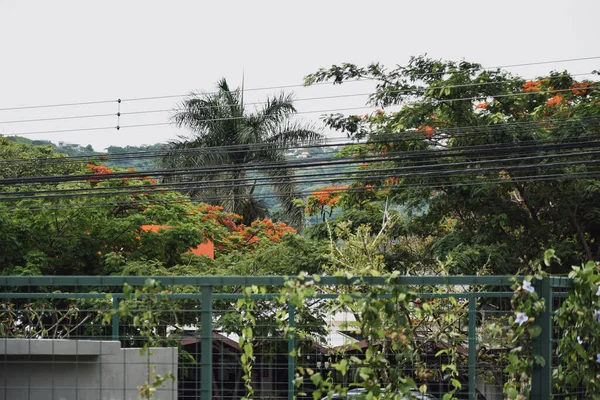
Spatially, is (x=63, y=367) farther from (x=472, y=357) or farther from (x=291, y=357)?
(x=472, y=357)

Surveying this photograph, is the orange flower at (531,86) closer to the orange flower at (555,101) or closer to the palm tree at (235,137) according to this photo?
the orange flower at (555,101)

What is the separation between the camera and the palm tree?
25.2 meters

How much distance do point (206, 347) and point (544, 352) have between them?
141 centimetres

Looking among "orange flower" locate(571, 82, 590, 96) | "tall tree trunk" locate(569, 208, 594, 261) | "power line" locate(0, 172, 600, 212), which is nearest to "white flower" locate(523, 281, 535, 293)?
"power line" locate(0, 172, 600, 212)

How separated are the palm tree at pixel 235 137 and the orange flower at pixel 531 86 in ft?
34.5

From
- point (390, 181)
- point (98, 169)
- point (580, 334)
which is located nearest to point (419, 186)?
point (390, 181)

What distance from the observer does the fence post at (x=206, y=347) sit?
11.0 feet

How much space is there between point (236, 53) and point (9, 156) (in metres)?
12.1

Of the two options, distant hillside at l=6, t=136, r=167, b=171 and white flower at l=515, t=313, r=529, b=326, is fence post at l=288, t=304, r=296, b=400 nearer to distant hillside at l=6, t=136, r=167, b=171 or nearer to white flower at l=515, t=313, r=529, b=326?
white flower at l=515, t=313, r=529, b=326

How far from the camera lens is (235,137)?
2636cm

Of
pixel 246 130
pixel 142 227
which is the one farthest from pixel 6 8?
pixel 142 227

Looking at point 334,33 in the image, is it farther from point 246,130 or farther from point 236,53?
point 246,130

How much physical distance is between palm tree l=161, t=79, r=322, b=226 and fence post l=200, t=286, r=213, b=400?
835 inches

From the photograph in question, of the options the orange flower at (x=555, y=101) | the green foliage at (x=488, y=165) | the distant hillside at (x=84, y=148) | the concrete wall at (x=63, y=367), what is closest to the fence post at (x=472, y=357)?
the concrete wall at (x=63, y=367)
